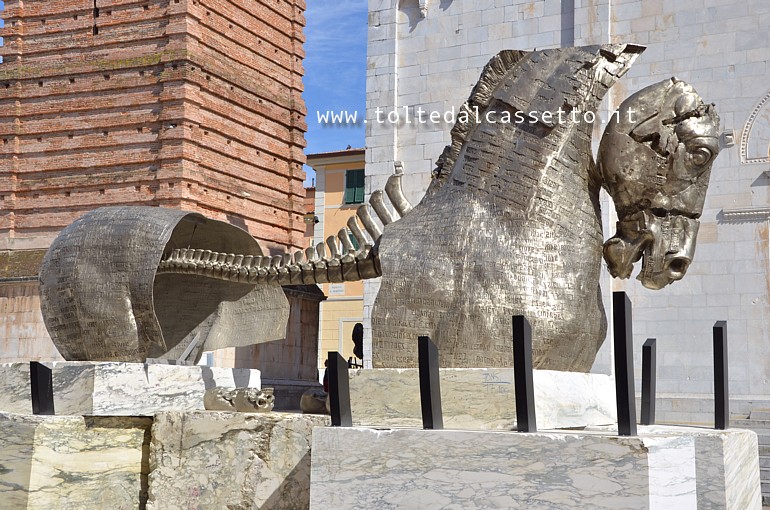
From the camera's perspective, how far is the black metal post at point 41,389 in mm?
5184

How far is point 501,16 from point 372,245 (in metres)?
9.18

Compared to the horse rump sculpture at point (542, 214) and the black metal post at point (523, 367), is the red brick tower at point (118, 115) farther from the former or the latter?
the black metal post at point (523, 367)

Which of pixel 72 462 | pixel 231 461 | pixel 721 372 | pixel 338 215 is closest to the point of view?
pixel 721 372

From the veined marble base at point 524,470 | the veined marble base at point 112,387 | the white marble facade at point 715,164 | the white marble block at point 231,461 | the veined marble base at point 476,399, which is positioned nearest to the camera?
the veined marble base at point 524,470

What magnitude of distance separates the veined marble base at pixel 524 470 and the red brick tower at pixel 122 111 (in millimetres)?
13273

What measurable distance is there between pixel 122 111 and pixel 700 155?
1444 cm

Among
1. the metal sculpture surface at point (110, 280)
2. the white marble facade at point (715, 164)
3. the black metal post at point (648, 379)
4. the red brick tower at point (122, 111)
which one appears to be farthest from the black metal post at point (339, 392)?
the red brick tower at point (122, 111)

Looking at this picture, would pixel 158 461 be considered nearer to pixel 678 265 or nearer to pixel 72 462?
pixel 72 462

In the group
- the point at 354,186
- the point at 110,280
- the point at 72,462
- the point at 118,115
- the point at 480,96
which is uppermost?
the point at 354,186

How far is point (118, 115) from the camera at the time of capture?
17.3m

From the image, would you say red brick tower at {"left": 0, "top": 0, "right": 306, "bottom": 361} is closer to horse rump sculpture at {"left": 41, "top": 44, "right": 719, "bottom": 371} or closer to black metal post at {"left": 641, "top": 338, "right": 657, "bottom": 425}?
horse rump sculpture at {"left": 41, "top": 44, "right": 719, "bottom": 371}

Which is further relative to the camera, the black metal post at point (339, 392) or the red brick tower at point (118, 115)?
the red brick tower at point (118, 115)

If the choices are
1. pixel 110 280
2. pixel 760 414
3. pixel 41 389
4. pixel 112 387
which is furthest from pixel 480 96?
pixel 760 414

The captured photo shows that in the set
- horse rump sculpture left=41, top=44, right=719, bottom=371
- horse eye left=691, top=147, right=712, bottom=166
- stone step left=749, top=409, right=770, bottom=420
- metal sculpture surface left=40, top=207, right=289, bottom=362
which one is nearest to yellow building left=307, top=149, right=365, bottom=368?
stone step left=749, top=409, right=770, bottom=420
